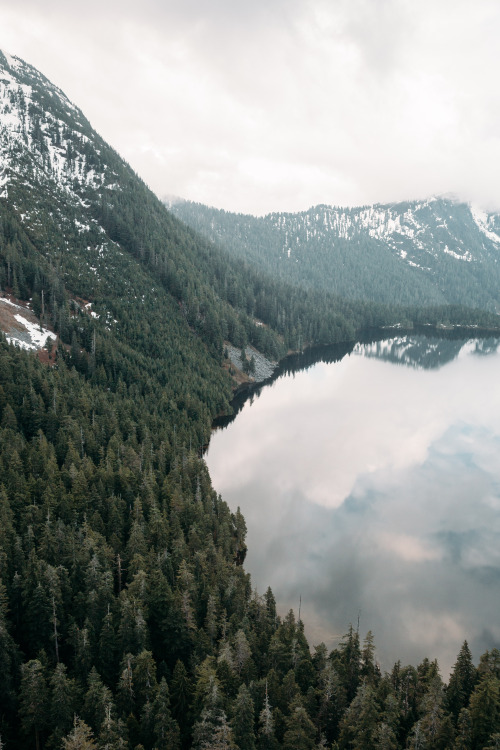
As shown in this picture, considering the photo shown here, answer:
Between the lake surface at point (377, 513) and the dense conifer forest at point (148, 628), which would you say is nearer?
the dense conifer forest at point (148, 628)

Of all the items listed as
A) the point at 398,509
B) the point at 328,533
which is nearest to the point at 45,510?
the point at 328,533

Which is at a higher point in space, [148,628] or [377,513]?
[377,513]

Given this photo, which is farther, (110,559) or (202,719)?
(110,559)

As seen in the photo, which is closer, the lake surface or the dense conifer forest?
the dense conifer forest

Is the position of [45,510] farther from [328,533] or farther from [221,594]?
[328,533]

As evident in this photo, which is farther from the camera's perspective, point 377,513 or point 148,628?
point 377,513

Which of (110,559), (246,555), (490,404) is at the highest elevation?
(490,404)

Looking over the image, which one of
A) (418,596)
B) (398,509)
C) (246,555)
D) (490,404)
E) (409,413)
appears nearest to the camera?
(418,596)

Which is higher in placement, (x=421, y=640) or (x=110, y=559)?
(x=110, y=559)
